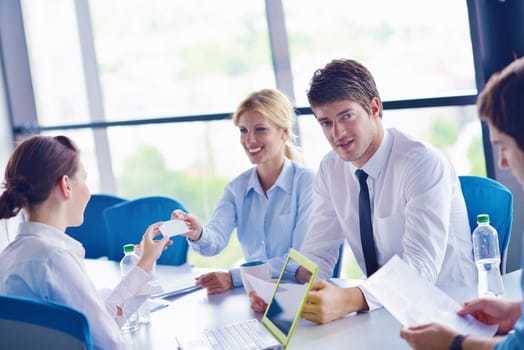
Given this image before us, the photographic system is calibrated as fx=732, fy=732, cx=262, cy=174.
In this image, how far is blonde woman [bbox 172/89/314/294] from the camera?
A: 3.40 meters

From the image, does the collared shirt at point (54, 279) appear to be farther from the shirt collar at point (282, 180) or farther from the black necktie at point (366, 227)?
the shirt collar at point (282, 180)

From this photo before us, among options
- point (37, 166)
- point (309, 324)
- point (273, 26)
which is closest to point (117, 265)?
point (37, 166)

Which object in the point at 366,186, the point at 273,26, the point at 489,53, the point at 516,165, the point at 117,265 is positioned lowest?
the point at 117,265

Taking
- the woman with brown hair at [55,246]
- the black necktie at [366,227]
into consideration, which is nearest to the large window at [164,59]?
the black necktie at [366,227]

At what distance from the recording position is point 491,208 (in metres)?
2.74

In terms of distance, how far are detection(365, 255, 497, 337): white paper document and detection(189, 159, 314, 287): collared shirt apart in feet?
4.23

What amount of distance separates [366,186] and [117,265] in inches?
51.2

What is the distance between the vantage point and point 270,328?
2.13m

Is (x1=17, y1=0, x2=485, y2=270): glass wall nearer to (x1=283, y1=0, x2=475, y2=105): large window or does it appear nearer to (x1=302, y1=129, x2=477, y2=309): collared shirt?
(x1=283, y1=0, x2=475, y2=105): large window

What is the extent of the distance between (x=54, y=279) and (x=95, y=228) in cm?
220

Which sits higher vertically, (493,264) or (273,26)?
(273,26)

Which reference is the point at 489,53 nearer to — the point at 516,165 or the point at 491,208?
the point at 491,208

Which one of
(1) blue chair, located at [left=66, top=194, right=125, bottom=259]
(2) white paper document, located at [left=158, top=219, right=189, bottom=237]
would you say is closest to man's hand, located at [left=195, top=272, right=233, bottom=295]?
(2) white paper document, located at [left=158, top=219, right=189, bottom=237]

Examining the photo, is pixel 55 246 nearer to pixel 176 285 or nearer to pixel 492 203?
pixel 176 285
